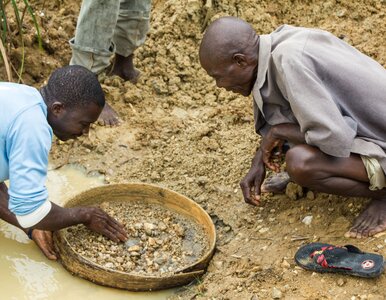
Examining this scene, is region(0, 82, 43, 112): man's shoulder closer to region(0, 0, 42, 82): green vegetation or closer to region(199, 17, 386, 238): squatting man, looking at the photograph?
region(199, 17, 386, 238): squatting man

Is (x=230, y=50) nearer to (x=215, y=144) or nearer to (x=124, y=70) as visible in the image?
(x=215, y=144)

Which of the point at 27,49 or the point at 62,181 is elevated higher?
the point at 27,49

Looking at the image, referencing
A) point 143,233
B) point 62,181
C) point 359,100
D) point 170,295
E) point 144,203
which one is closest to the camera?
point 359,100

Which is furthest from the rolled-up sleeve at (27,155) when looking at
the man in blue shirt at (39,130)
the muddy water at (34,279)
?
the muddy water at (34,279)

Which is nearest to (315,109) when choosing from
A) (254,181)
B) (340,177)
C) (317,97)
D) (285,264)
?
(317,97)

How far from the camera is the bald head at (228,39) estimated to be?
291 centimetres

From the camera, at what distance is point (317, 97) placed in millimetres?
2781

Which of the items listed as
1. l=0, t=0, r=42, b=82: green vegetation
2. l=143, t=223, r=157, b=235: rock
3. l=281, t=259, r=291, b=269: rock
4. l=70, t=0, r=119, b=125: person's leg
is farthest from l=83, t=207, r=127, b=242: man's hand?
l=0, t=0, r=42, b=82: green vegetation

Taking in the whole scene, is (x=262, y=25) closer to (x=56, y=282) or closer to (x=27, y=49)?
(x=27, y=49)

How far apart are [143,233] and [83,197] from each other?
38 cm

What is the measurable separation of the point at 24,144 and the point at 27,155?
48mm

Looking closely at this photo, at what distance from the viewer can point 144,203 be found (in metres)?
3.62

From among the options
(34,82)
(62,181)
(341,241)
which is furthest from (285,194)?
(34,82)

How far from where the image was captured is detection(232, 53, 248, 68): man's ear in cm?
294
